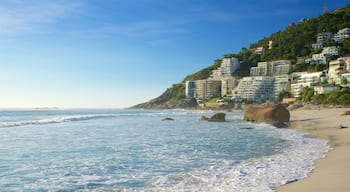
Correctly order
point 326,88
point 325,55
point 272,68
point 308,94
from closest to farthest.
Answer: point 326,88 < point 308,94 < point 325,55 < point 272,68

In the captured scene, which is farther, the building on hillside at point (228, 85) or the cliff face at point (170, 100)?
the cliff face at point (170, 100)

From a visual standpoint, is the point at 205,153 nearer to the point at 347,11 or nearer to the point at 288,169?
the point at 288,169

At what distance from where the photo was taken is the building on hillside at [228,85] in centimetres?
12006

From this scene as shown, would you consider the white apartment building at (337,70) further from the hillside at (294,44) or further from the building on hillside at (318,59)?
the hillside at (294,44)

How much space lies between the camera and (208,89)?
130 m

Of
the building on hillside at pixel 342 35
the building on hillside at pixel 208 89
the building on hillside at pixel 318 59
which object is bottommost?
the building on hillside at pixel 208 89

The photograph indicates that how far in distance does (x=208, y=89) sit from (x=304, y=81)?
49.8 meters

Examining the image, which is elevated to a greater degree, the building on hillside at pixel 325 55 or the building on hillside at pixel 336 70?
the building on hillside at pixel 325 55

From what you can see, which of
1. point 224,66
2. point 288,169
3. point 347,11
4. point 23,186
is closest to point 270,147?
point 288,169

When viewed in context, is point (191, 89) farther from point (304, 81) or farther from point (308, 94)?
point (308, 94)

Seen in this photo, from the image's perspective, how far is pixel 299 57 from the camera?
369 feet

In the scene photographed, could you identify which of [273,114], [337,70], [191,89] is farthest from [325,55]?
[273,114]

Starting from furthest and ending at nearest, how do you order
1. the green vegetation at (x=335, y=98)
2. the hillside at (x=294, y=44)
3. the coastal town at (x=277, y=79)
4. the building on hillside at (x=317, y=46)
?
the hillside at (x=294, y=44) → the building on hillside at (x=317, y=46) → the coastal town at (x=277, y=79) → the green vegetation at (x=335, y=98)

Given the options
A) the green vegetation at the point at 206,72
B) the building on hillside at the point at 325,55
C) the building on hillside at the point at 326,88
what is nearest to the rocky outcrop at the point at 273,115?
the building on hillside at the point at 326,88
